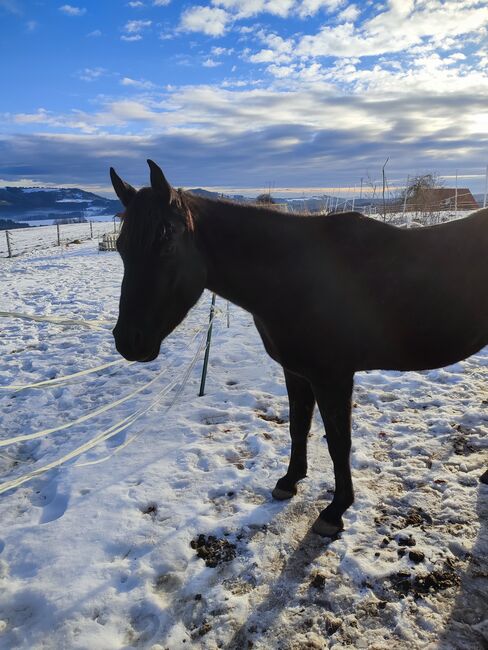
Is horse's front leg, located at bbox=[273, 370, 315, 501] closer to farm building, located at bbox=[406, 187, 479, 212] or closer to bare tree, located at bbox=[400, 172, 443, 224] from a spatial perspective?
farm building, located at bbox=[406, 187, 479, 212]

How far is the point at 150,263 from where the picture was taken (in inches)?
86.3

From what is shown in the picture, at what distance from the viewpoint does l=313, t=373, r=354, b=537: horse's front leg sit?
107 inches

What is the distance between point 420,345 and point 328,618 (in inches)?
69.6

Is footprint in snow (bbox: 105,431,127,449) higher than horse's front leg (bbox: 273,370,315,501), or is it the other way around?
horse's front leg (bbox: 273,370,315,501)

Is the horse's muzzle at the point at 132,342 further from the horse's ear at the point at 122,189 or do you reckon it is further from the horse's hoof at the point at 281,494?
the horse's hoof at the point at 281,494

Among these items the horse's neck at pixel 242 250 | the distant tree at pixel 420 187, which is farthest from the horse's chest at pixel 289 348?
the distant tree at pixel 420 187

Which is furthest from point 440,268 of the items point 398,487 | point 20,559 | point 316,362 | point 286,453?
point 20,559

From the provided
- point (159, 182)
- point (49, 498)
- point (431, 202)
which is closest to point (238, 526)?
point (49, 498)

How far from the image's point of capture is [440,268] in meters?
2.65

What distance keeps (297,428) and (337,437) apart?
1.68 ft

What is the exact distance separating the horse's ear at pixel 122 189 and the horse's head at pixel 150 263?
0.14 metres

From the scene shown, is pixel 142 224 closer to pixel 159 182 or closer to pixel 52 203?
pixel 159 182

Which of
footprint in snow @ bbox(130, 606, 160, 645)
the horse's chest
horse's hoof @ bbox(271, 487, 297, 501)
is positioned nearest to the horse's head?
the horse's chest

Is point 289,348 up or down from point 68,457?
up
